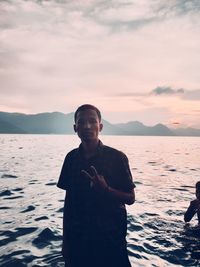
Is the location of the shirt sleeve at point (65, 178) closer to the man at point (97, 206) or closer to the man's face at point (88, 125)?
the man at point (97, 206)

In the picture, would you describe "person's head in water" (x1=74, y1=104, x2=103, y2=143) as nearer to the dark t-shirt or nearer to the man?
the man

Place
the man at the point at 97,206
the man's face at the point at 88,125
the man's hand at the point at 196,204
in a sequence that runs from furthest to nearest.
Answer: the man's hand at the point at 196,204 → the man's face at the point at 88,125 → the man at the point at 97,206

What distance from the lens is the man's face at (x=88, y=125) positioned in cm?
456

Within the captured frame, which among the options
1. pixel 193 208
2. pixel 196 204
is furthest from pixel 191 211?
pixel 196 204

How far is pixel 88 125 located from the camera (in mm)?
4555

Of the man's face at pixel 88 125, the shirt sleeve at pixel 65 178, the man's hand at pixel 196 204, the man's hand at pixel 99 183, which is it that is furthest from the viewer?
the man's hand at pixel 196 204

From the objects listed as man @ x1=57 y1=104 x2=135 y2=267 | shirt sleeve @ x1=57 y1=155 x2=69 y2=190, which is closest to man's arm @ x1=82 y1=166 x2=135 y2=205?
man @ x1=57 y1=104 x2=135 y2=267

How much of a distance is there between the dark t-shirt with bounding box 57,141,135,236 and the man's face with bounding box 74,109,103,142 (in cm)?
22

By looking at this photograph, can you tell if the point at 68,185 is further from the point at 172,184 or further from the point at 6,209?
the point at 172,184

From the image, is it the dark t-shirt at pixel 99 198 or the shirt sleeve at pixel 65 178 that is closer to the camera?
the dark t-shirt at pixel 99 198

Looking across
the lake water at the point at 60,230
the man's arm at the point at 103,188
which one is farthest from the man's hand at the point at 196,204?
the man's arm at the point at 103,188

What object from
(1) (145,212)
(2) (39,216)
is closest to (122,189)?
(2) (39,216)

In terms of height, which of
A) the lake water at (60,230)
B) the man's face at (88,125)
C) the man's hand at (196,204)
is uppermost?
the man's face at (88,125)

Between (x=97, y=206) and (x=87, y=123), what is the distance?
4.10ft
